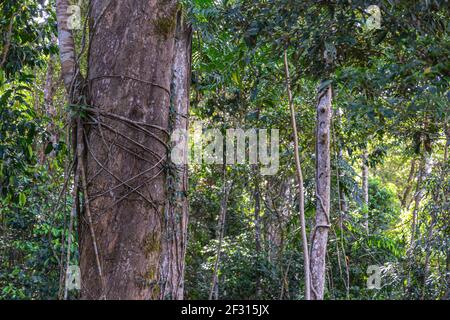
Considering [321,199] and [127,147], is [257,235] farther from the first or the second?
[127,147]

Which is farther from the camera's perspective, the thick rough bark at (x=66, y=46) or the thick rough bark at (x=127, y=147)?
the thick rough bark at (x=66, y=46)

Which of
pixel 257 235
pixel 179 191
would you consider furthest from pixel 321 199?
pixel 257 235

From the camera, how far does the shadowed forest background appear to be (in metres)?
2.11

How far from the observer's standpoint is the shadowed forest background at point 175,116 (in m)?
2.11

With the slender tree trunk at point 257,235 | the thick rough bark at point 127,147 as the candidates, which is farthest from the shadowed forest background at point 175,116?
the slender tree trunk at point 257,235

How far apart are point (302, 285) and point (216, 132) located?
216 cm

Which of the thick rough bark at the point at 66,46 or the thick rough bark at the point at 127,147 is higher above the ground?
the thick rough bark at the point at 66,46

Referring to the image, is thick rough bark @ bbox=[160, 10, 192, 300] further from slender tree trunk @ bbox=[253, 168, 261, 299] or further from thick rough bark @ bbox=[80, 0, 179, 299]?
slender tree trunk @ bbox=[253, 168, 261, 299]

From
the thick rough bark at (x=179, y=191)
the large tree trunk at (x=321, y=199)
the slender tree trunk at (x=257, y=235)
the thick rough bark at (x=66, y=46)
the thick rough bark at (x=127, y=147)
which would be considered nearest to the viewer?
the thick rough bark at (x=127, y=147)

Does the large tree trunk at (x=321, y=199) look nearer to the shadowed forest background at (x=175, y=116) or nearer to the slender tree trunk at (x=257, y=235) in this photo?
the shadowed forest background at (x=175, y=116)

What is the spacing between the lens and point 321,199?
14.2ft

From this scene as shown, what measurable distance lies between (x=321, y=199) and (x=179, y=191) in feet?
6.01

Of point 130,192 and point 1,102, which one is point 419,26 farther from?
point 1,102

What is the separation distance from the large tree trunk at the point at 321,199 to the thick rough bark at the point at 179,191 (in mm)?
1463
